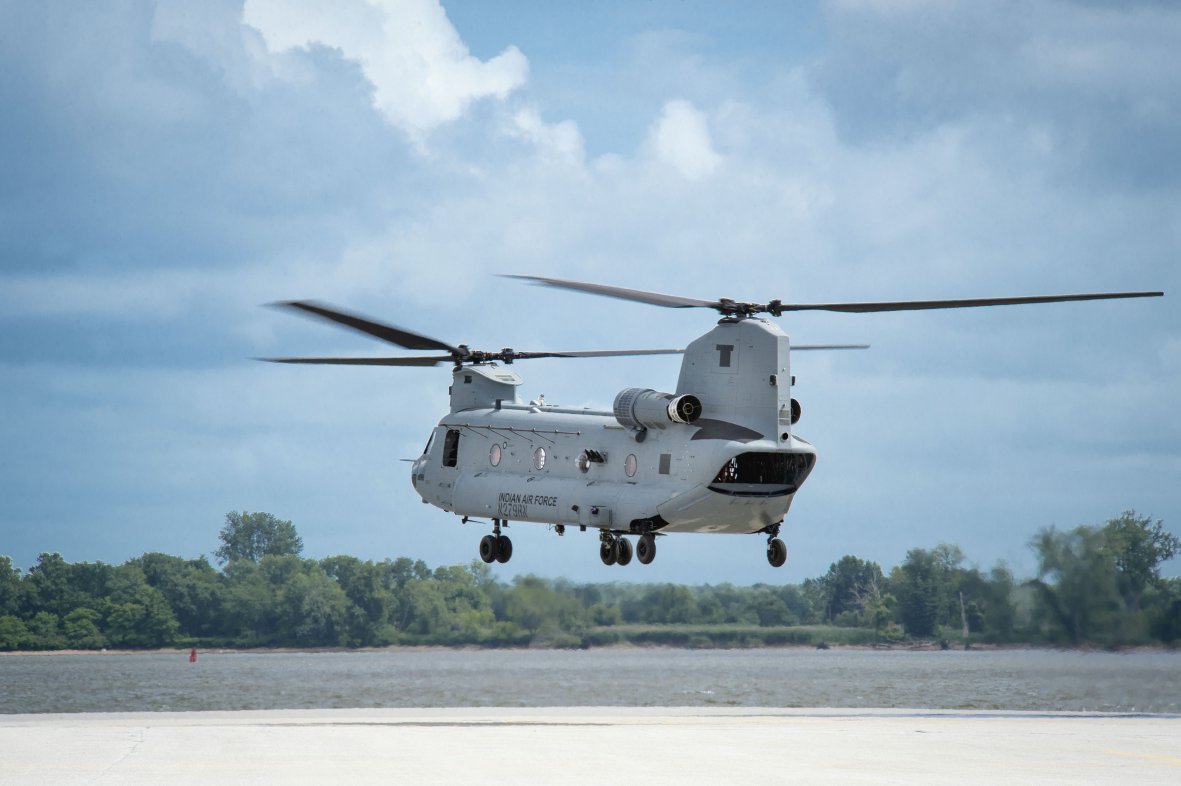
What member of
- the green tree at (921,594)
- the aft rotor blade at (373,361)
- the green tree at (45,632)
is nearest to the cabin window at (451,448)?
the aft rotor blade at (373,361)

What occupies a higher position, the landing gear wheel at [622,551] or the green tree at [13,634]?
the green tree at [13,634]

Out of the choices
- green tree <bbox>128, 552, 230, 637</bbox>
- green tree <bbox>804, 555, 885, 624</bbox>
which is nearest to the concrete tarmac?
green tree <bbox>804, 555, 885, 624</bbox>

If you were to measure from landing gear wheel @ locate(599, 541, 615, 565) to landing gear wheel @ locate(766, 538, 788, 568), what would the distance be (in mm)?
3903

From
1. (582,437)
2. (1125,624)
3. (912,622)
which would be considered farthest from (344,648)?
(582,437)

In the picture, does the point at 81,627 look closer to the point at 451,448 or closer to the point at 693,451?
the point at 451,448

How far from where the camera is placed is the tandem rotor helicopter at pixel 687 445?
35375 mm

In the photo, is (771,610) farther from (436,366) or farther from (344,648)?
(436,366)

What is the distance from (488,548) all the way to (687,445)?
348 inches

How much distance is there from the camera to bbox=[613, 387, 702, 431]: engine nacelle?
3591 centimetres

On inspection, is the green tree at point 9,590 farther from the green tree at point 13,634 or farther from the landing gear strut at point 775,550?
the landing gear strut at point 775,550

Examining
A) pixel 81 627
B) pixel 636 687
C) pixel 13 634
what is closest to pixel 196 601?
pixel 81 627

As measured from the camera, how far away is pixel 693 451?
35.5 metres

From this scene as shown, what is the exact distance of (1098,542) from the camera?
64438 millimetres

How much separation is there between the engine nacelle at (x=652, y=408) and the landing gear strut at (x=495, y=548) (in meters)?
6.91
